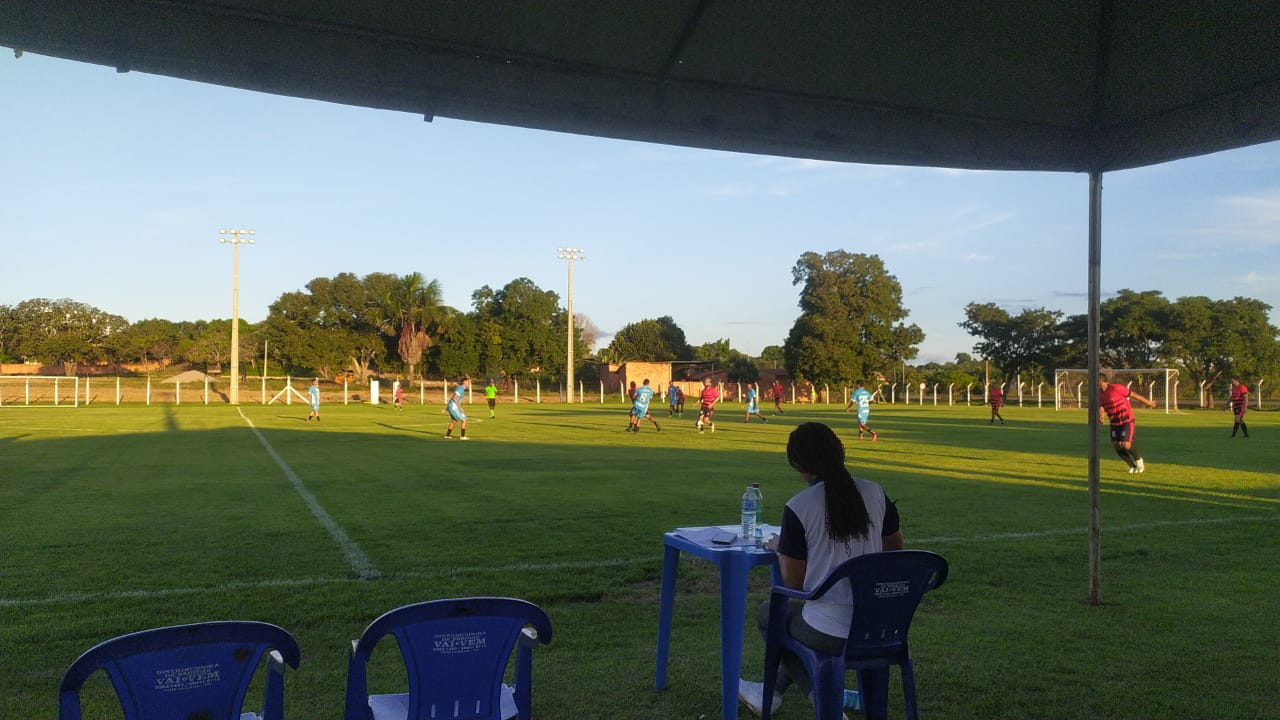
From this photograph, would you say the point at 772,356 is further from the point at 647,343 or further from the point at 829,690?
the point at 829,690

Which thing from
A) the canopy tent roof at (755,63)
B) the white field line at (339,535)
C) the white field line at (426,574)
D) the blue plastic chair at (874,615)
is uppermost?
the canopy tent roof at (755,63)

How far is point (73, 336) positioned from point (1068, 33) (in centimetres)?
8195

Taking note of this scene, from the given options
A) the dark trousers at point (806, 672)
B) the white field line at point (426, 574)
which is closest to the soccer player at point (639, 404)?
the white field line at point (426, 574)

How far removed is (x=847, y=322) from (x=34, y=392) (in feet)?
174

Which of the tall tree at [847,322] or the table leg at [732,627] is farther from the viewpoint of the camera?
the tall tree at [847,322]

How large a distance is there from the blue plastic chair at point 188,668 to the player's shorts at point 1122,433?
52.5ft

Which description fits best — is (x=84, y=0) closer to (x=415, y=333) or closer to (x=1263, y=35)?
(x=1263, y=35)

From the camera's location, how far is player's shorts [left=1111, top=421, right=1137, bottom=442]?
15.5 m

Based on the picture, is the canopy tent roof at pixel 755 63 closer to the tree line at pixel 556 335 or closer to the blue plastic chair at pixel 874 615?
the blue plastic chair at pixel 874 615

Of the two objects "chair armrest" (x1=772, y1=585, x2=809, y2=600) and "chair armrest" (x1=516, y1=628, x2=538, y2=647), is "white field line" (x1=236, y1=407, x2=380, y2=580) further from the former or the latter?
"chair armrest" (x1=516, y1=628, x2=538, y2=647)

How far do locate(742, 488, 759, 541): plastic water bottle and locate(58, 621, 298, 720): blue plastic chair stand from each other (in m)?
2.55

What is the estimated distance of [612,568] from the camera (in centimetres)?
747

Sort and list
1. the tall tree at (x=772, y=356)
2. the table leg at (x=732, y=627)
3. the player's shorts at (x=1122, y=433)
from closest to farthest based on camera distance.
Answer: the table leg at (x=732, y=627) < the player's shorts at (x=1122, y=433) < the tall tree at (x=772, y=356)

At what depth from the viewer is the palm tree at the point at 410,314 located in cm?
7319
